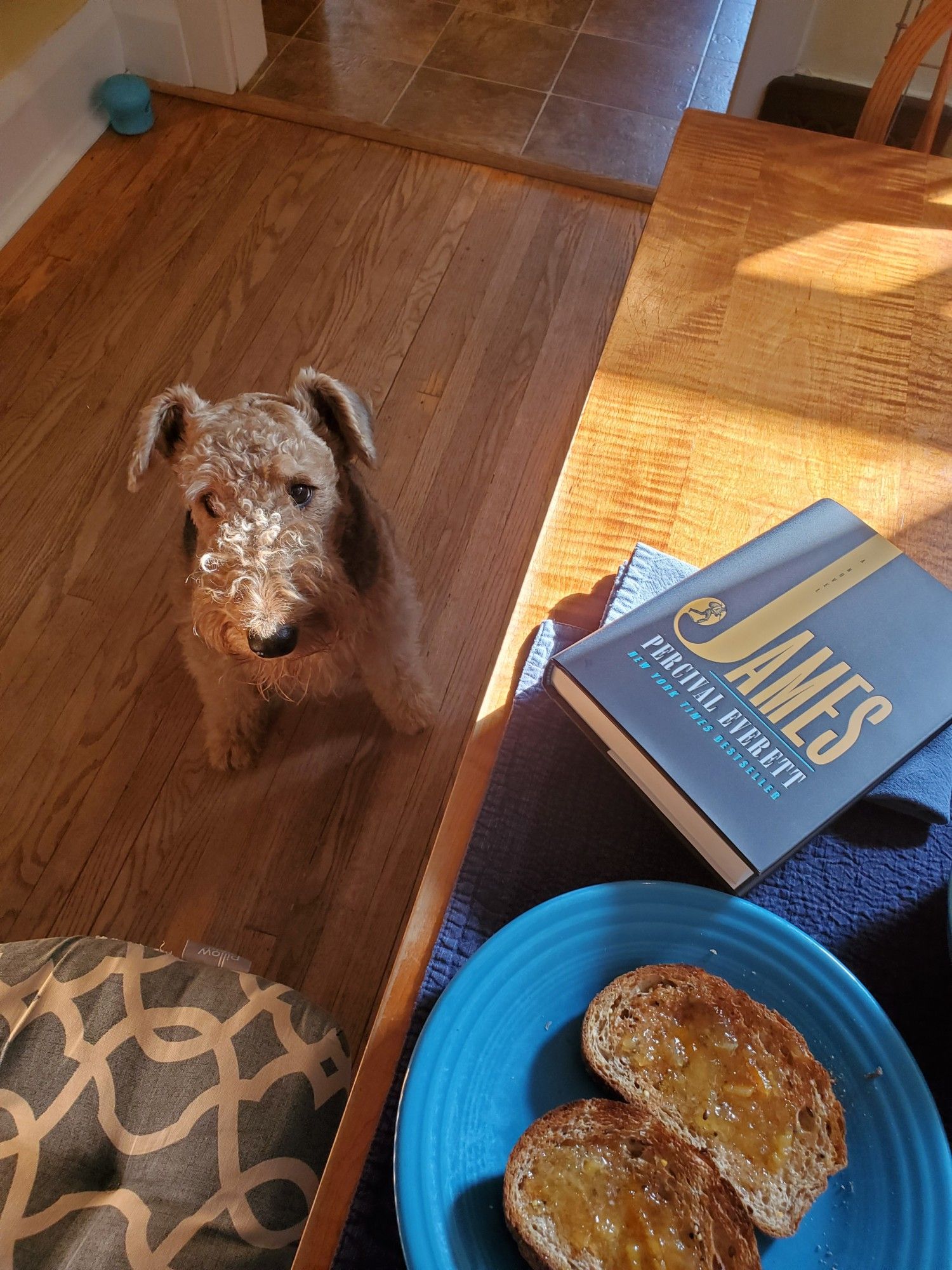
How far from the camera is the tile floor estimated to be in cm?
274

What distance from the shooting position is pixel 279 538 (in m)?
1.18

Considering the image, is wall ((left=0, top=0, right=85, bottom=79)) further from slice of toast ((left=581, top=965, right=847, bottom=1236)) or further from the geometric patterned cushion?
slice of toast ((left=581, top=965, right=847, bottom=1236))

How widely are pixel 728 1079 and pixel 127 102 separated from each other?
2.97 m

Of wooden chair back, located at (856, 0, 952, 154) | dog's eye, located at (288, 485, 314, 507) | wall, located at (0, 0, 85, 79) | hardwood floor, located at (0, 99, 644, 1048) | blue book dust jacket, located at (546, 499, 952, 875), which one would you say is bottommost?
hardwood floor, located at (0, 99, 644, 1048)

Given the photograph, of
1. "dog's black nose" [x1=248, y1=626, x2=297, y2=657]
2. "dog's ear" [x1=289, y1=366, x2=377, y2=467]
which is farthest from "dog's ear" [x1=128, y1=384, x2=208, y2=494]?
"dog's black nose" [x1=248, y1=626, x2=297, y2=657]

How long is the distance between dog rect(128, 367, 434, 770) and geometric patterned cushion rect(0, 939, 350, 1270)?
43 centimetres

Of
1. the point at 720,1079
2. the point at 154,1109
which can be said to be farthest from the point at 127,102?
the point at 720,1079

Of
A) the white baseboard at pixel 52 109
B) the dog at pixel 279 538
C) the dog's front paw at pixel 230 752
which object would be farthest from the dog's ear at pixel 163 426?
the white baseboard at pixel 52 109

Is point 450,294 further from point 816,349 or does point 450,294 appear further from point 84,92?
point 816,349

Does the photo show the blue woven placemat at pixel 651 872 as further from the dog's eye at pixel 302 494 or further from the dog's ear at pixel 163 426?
the dog's ear at pixel 163 426

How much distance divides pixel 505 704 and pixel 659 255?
2.14 ft

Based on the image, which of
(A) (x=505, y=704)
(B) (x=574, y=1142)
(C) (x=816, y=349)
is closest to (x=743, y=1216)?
(B) (x=574, y=1142)

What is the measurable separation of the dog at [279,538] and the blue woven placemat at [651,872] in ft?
1.57

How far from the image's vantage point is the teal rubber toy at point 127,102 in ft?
8.50
